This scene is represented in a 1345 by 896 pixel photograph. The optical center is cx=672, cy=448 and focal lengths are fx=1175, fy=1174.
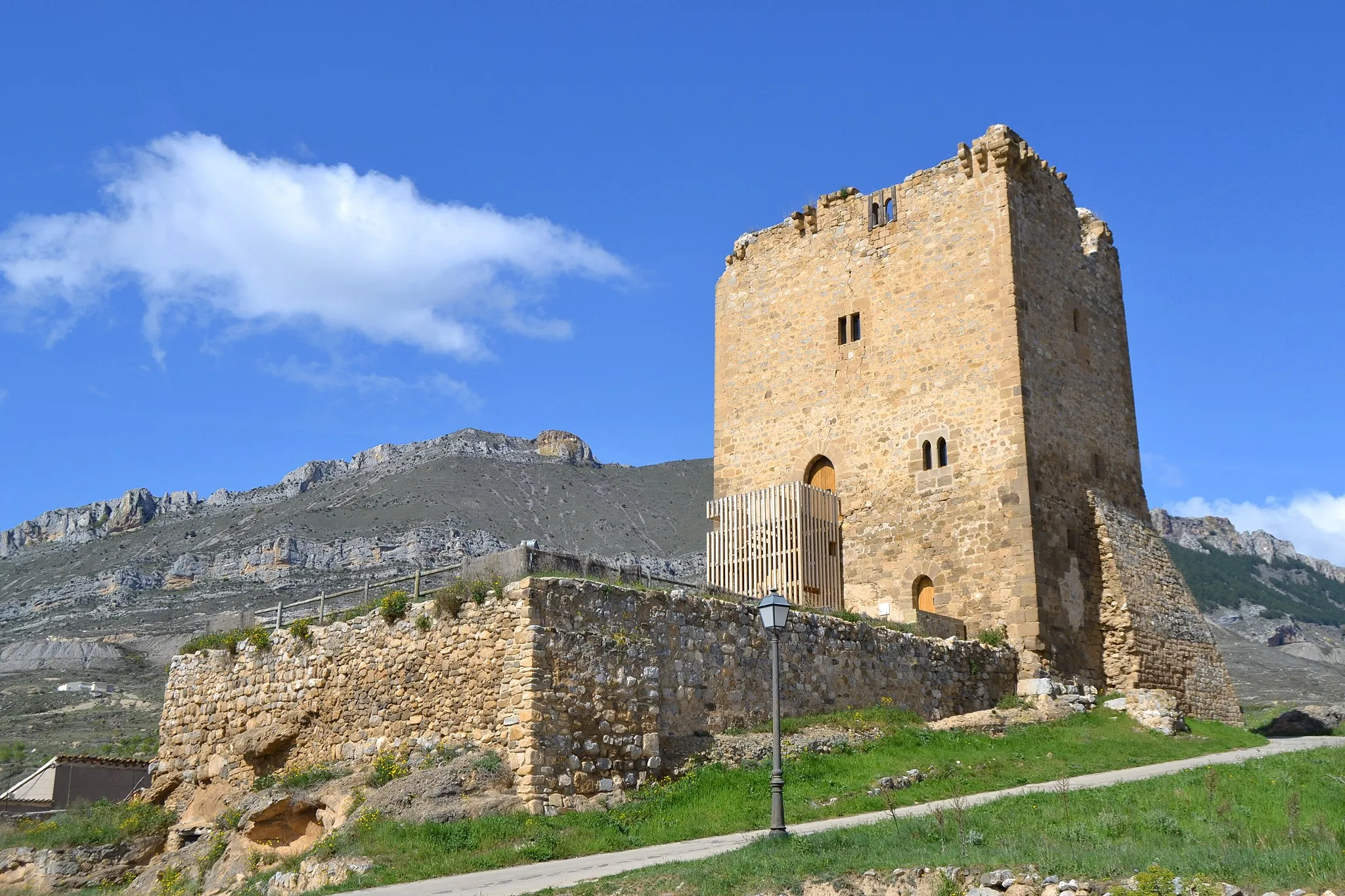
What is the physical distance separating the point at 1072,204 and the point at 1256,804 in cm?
1610

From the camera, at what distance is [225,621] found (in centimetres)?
1989

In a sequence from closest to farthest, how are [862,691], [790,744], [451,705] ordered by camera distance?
[451,705] → [790,744] → [862,691]

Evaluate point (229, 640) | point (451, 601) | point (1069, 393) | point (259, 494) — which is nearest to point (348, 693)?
point (451, 601)

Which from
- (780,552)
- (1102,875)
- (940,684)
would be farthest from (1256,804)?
(780,552)

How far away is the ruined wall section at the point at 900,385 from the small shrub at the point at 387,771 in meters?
9.54

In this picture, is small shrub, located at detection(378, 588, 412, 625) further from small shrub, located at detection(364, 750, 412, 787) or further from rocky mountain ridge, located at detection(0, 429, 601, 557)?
rocky mountain ridge, located at detection(0, 429, 601, 557)

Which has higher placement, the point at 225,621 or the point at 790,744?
the point at 225,621

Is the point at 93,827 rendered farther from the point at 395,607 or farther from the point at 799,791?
the point at 799,791

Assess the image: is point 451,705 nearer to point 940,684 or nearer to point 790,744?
point 790,744

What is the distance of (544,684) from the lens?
14.3 metres

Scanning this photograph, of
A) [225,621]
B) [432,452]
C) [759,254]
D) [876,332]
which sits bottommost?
[225,621]

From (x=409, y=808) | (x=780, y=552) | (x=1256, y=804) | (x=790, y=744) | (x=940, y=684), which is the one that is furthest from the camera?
(x=780, y=552)

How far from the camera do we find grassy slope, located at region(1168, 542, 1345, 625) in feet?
378

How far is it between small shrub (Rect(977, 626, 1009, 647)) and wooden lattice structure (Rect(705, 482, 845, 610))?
3071mm
